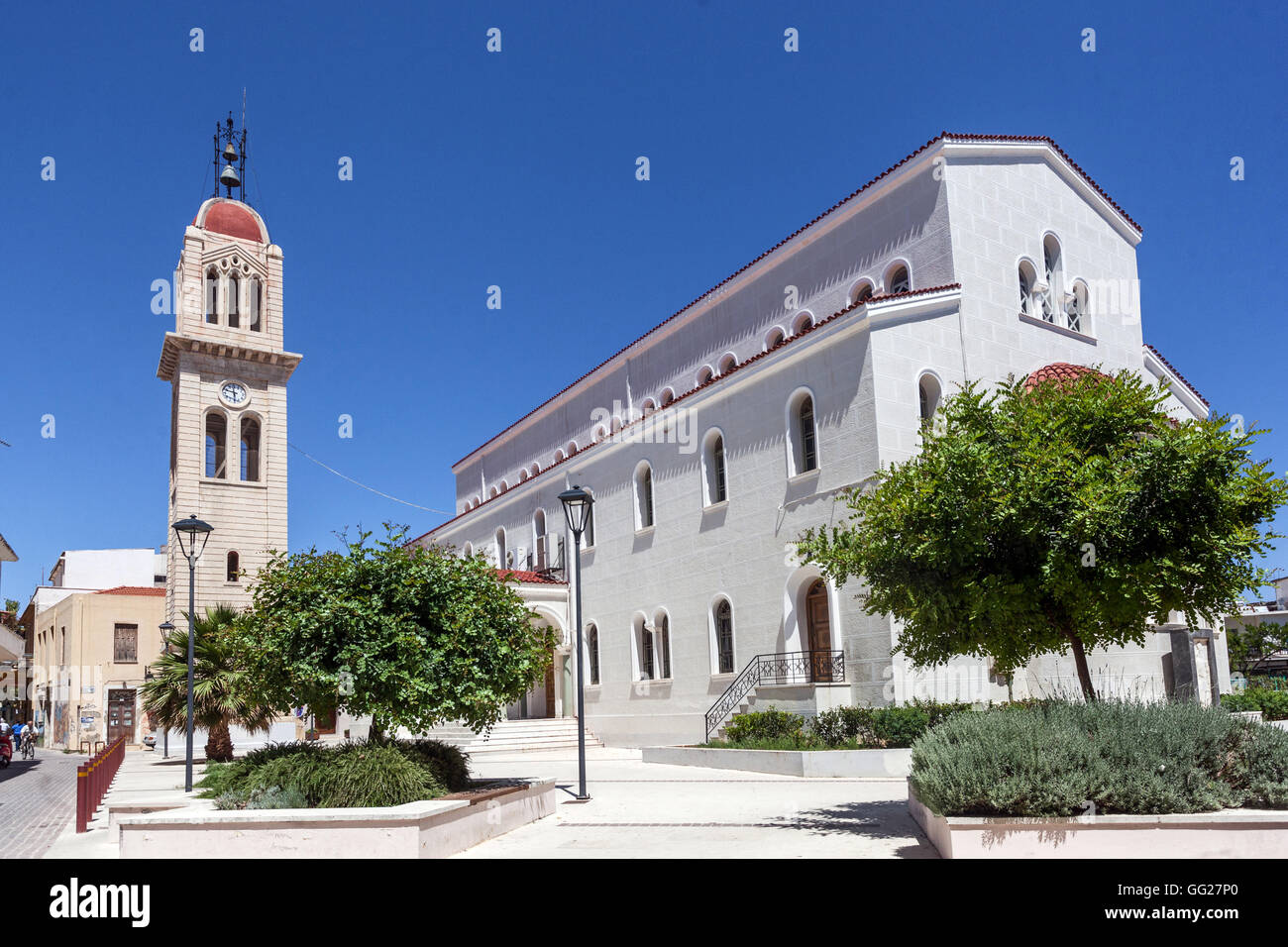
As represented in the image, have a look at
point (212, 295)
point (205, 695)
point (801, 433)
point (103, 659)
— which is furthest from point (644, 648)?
point (103, 659)

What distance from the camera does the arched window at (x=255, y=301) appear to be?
43062 millimetres

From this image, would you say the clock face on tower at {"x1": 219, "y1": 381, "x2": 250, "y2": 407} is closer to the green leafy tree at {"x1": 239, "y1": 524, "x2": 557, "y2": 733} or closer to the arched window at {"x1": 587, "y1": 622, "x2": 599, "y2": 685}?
the arched window at {"x1": 587, "y1": 622, "x2": 599, "y2": 685}

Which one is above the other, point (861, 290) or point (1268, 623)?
point (861, 290)

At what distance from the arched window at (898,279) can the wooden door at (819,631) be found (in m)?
7.16

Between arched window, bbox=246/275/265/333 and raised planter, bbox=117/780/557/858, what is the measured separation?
3546 cm

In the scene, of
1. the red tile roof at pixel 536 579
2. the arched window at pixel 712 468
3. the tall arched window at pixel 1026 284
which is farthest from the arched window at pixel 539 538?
the tall arched window at pixel 1026 284

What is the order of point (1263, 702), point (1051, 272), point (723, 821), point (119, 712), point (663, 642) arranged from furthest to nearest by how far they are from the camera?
point (119, 712) < point (663, 642) < point (1263, 702) < point (1051, 272) < point (723, 821)

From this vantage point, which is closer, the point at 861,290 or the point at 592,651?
the point at 861,290

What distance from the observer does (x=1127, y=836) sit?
8.40 metres

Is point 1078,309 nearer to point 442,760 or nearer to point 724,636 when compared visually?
point 724,636

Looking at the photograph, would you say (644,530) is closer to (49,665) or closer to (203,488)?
(203,488)

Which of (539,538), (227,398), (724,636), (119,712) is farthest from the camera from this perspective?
(119,712)

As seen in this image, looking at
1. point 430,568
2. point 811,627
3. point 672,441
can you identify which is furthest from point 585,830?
point 672,441

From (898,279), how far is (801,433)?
4.44 meters
